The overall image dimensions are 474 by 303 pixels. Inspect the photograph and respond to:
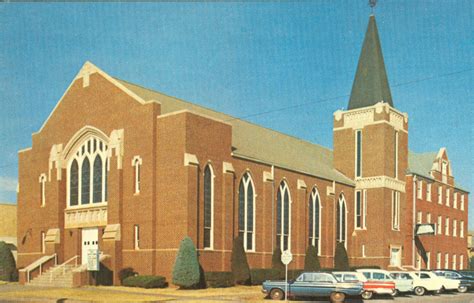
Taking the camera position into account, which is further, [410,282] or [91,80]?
[91,80]

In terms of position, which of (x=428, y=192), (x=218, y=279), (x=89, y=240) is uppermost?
(x=428, y=192)

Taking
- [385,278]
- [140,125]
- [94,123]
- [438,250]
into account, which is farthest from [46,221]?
[438,250]

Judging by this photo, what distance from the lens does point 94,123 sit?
4369 cm

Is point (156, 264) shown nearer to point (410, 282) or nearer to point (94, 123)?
point (94, 123)

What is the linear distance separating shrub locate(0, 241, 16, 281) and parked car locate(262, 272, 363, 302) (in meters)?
23.6

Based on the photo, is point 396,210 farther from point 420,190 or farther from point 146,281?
point 146,281

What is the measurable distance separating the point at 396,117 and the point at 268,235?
64.6 feet

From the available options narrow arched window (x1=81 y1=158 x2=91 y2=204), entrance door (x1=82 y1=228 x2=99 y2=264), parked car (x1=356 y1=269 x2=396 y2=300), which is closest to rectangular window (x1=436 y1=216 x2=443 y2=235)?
parked car (x1=356 y1=269 x2=396 y2=300)

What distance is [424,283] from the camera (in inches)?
1468

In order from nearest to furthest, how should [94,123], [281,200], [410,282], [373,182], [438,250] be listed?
[410,282] → [94,123] → [281,200] → [373,182] → [438,250]

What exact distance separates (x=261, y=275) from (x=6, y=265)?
764 inches

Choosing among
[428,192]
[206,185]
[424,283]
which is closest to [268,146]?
[206,185]

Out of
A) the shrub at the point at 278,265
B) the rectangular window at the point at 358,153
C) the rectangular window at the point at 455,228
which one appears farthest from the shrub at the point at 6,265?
the rectangular window at the point at 455,228

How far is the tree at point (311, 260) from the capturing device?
46.9m
